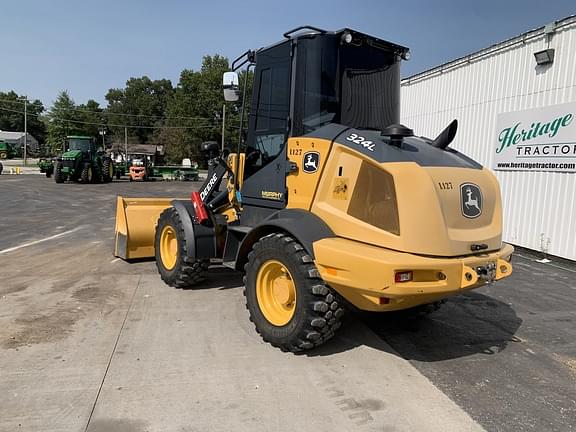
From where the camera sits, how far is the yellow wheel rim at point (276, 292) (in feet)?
13.7

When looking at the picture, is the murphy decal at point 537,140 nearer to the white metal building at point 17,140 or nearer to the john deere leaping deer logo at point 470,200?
the john deere leaping deer logo at point 470,200

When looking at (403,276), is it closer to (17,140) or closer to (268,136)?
(268,136)

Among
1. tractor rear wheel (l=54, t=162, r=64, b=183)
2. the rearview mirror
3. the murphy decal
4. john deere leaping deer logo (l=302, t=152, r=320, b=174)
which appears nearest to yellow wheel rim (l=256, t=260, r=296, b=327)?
john deere leaping deer logo (l=302, t=152, r=320, b=174)

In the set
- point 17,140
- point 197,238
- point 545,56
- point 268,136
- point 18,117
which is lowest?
point 197,238

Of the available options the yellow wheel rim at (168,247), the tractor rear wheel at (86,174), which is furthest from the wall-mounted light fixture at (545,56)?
the tractor rear wheel at (86,174)

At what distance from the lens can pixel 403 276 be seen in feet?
11.1

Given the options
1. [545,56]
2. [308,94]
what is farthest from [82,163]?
[308,94]

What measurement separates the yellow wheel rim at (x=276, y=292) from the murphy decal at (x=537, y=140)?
6.82 m

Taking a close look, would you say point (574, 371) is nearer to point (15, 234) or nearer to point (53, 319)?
point (53, 319)

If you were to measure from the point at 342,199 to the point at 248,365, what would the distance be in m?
1.59

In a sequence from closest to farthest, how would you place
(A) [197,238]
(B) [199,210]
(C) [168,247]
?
(A) [197,238]
(B) [199,210]
(C) [168,247]

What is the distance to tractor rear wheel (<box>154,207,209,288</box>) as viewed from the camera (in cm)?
579

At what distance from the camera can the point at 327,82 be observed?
434 centimetres

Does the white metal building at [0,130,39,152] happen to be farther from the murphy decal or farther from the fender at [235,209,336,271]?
the fender at [235,209,336,271]
